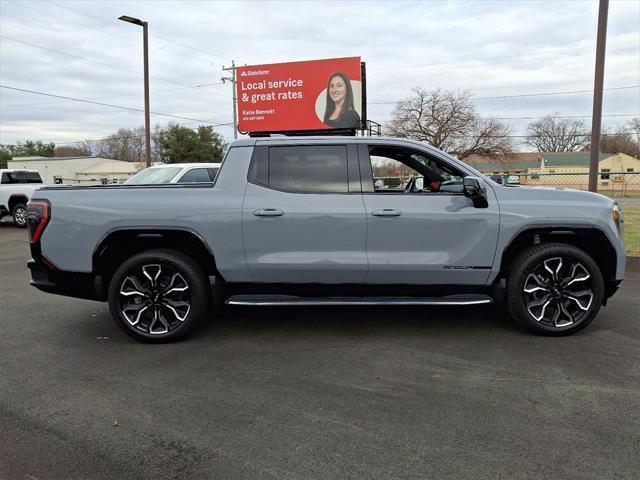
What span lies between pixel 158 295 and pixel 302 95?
746 inches

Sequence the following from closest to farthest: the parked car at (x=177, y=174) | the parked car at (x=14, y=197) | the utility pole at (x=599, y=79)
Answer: the utility pole at (x=599, y=79) → the parked car at (x=177, y=174) → the parked car at (x=14, y=197)

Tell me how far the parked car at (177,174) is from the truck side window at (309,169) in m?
6.02

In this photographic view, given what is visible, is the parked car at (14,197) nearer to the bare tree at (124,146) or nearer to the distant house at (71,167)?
the distant house at (71,167)

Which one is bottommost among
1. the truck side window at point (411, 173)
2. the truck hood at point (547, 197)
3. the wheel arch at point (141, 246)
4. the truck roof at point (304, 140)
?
the wheel arch at point (141, 246)

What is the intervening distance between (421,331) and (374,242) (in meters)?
1.08

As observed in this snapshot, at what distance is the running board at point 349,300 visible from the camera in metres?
4.36

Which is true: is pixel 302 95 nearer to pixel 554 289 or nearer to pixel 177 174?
pixel 177 174

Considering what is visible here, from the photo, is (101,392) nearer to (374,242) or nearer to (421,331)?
(374,242)

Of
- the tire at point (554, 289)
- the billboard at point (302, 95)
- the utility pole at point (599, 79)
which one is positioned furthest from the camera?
the billboard at point (302, 95)

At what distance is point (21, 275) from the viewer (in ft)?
26.3

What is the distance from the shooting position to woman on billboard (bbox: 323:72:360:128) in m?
21.1

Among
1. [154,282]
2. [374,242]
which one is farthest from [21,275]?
[374,242]

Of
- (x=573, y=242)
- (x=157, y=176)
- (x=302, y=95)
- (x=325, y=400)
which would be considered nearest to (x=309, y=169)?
(x=325, y=400)

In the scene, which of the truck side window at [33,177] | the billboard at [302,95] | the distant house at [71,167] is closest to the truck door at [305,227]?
the truck side window at [33,177]
